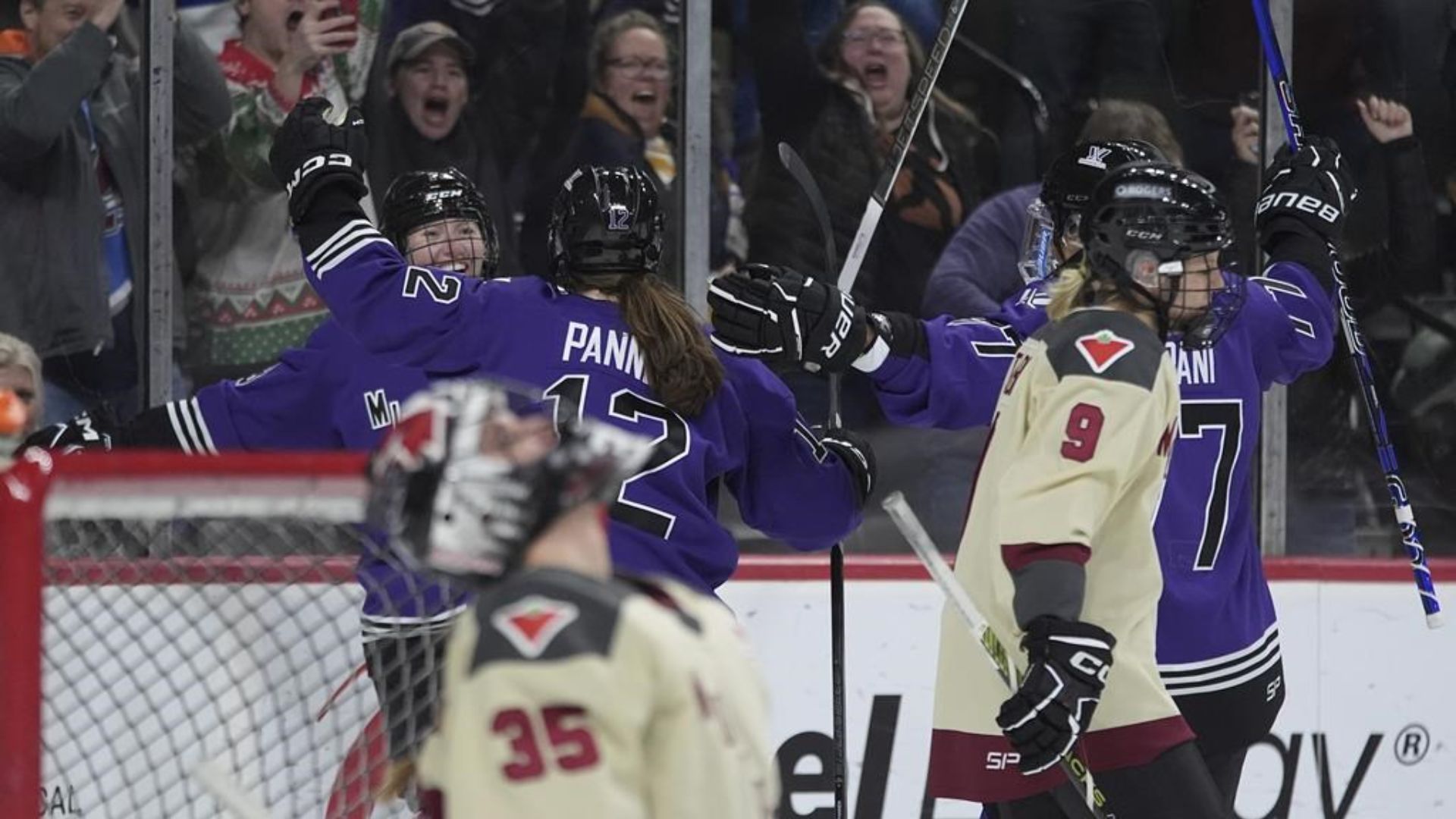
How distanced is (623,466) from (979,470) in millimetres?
1260

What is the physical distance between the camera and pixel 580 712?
5.75 ft

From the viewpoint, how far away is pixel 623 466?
1852 mm

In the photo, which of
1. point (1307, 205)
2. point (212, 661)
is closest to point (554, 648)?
point (212, 661)

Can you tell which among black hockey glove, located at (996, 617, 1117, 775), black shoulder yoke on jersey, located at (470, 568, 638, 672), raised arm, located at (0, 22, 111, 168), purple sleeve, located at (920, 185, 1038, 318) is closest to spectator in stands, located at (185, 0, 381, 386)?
raised arm, located at (0, 22, 111, 168)

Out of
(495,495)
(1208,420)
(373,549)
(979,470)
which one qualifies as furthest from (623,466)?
(1208,420)

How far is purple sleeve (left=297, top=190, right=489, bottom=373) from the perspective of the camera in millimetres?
3125

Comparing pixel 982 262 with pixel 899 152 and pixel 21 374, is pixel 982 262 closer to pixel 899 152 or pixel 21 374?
pixel 899 152

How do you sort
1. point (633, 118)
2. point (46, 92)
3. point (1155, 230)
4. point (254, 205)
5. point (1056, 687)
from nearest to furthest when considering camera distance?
point (1056, 687)
point (1155, 230)
point (46, 92)
point (254, 205)
point (633, 118)

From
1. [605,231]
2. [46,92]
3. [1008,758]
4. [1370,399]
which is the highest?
[46,92]

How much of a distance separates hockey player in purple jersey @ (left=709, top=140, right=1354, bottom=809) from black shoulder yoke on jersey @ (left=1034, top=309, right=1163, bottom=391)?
323 millimetres

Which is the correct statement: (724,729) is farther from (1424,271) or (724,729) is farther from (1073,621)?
(1424,271)

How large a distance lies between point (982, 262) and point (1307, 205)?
1468 mm

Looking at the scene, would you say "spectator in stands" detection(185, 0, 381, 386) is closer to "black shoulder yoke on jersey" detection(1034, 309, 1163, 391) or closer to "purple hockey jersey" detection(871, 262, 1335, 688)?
"purple hockey jersey" detection(871, 262, 1335, 688)

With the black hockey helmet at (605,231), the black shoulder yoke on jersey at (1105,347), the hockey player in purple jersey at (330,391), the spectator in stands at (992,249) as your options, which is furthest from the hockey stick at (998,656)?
the spectator in stands at (992,249)
